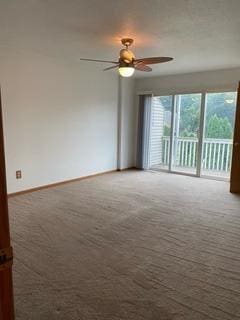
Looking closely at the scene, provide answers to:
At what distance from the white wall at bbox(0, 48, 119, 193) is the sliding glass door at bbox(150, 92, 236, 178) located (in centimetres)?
116

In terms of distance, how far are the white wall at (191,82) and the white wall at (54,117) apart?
86 centimetres

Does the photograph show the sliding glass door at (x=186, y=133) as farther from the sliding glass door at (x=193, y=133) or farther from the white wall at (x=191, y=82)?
the white wall at (x=191, y=82)

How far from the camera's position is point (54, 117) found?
14.9ft

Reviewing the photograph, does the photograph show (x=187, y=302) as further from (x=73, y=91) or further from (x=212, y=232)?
(x=73, y=91)

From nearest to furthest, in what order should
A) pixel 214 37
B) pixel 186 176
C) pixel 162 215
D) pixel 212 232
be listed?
pixel 212 232, pixel 214 37, pixel 162 215, pixel 186 176

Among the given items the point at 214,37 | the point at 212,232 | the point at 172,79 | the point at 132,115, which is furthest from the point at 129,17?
the point at 132,115

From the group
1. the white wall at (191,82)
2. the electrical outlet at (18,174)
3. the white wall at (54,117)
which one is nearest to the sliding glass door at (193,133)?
the white wall at (191,82)

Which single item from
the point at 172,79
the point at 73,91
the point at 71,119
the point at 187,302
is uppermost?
A: the point at 172,79

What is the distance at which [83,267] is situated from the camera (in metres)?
2.16

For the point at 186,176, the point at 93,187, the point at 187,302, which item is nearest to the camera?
the point at 187,302

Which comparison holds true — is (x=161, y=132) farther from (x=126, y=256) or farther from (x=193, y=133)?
(x=126, y=256)

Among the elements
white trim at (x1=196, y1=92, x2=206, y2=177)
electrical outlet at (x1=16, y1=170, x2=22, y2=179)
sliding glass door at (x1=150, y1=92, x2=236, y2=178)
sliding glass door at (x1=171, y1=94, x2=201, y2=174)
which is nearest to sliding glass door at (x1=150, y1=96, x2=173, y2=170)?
sliding glass door at (x1=150, y1=92, x2=236, y2=178)

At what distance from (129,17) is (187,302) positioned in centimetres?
263

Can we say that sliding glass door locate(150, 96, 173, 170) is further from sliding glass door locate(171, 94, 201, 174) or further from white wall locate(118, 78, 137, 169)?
white wall locate(118, 78, 137, 169)
